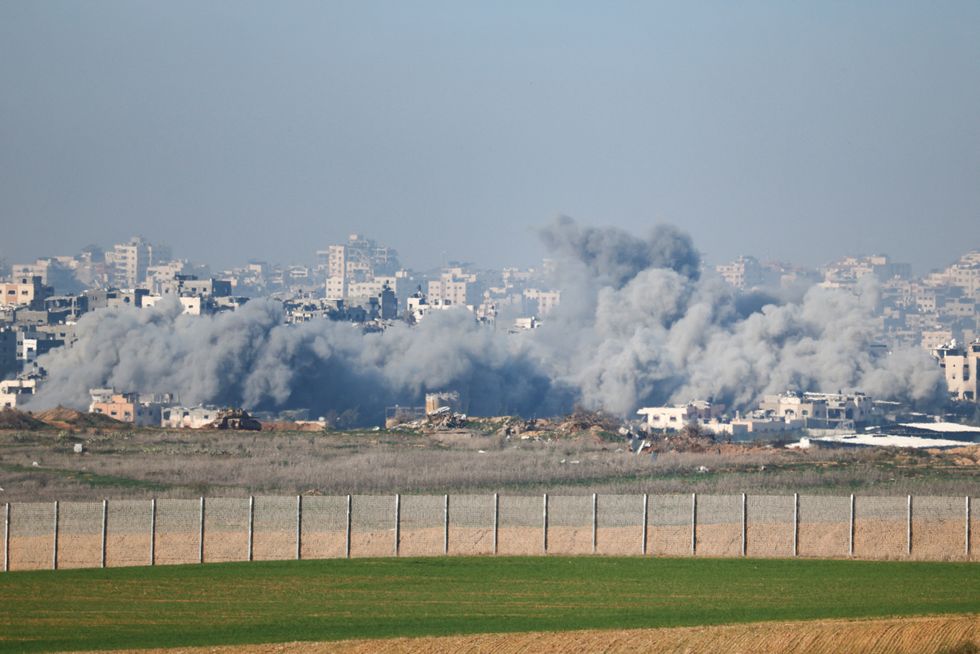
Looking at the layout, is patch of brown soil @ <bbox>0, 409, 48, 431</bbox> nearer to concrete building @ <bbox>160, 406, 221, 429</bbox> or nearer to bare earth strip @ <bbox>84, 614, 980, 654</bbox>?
concrete building @ <bbox>160, 406, 221, 429</bbox>

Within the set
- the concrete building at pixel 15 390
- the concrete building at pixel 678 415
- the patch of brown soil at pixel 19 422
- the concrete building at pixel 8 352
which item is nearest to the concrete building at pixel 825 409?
the concrete building at pixel 678 415

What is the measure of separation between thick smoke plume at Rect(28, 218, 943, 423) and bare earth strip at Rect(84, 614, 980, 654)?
8537 centimetres

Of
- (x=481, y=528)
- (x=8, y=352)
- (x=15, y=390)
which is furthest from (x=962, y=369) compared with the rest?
(x=481, y=528)

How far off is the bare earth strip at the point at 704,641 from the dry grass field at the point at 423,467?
25.8 metres

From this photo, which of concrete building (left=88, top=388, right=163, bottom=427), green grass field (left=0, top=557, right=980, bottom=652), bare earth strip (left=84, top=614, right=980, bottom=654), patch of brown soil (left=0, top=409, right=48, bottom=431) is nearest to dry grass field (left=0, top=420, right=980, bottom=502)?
patch of brown soil (left=0, top=409, right=48, bottom=431)

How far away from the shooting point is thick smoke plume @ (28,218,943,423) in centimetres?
11231

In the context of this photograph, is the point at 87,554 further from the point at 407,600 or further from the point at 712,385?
the point at 712,385

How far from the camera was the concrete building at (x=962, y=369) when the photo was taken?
13450 cm

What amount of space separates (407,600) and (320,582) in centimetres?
271

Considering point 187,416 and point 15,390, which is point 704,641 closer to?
point 187,416

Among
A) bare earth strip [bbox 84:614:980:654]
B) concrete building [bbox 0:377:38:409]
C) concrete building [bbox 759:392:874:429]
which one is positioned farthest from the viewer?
concrete building [bbox 0:377:38:409]

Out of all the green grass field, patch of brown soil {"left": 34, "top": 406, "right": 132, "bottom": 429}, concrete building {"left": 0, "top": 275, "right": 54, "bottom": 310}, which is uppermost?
concrete building {"left": 0, "top": 275, "right": 54, "bottom": 310}

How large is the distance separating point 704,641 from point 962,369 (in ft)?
380

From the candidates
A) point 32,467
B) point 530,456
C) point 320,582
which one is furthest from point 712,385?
point 320,582
